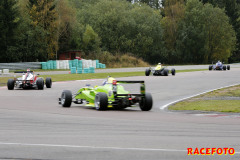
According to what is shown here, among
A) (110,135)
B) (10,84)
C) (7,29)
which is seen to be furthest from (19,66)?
(110,135)

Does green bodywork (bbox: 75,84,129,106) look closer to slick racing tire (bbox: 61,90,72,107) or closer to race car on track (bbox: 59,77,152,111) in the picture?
race car on track (bbox: 59,77,152,111)

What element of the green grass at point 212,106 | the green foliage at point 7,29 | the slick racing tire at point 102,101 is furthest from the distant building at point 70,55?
the slick racing tire at point 102,101

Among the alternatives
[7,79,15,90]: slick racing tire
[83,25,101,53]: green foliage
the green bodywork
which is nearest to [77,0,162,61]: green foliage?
[83,25,101,53]: green foliage

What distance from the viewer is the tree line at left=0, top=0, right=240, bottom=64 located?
217 ft

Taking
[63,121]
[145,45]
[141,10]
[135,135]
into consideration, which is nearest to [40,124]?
[63,121]

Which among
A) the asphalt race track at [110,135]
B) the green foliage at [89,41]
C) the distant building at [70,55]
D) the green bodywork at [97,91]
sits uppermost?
the green foliage at [89,41]

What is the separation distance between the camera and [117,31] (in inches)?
3492

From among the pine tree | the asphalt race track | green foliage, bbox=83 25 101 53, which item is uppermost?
the pine tree

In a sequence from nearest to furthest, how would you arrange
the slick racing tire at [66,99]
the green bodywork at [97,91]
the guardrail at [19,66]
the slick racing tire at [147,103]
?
the slick racing tire at [147,103] → the green bodywork at [97,91] → the slick racing tire at [66,99] → the guardrail at [19,66]

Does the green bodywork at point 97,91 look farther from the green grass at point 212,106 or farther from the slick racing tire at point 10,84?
the slick racing tire at point 10,84

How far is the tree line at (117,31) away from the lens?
66125 millimetres

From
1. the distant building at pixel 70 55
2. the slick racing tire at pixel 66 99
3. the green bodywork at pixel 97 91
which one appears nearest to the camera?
the green bodywork at pixel 97 91

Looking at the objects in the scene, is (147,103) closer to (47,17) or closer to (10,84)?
(10,84)

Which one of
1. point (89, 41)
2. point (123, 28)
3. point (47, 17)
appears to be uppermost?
point (47, 17)
